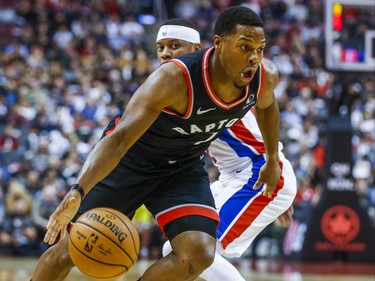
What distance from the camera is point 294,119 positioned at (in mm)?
15492

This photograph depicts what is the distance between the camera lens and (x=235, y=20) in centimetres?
456

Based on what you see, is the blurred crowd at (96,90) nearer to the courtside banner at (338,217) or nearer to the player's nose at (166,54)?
the courtside banner at (338,217)

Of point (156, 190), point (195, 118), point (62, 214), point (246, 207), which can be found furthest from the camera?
point (246, 207)

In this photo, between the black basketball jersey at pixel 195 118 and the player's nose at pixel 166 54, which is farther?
the player's nose at pixel 166 54

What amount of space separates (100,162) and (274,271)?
21.9 ft

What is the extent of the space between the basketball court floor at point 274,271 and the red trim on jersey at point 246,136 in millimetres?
3218

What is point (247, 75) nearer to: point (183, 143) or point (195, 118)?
point (195, 118)

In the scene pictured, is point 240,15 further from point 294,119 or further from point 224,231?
point 294,119

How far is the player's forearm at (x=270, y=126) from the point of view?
5109 mm

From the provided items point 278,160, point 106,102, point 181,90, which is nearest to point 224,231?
point 278,160

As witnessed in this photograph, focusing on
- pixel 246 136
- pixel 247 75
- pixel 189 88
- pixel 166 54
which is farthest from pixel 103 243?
pixel 166 54

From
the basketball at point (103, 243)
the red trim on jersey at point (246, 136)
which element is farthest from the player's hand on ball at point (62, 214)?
the red trim on jersey at point (246, 136)

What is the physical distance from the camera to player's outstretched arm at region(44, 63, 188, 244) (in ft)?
12.7

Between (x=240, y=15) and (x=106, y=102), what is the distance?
11.0 metres
